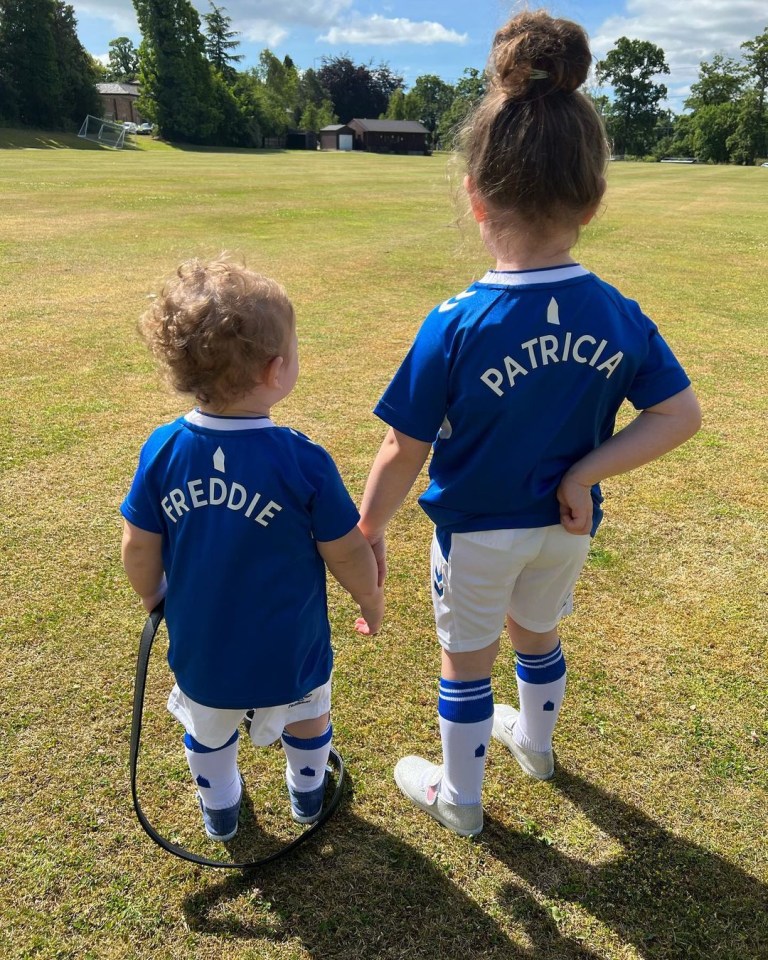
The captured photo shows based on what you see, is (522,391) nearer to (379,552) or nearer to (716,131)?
(379,552)

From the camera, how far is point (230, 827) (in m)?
2.07

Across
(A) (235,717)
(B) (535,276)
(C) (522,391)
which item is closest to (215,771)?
(A) (235,717)

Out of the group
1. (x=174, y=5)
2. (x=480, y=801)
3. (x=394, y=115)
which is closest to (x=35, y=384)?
(x=480, y=801)

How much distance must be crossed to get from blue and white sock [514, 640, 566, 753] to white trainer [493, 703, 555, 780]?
0.09 ft

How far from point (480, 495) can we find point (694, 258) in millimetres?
11177

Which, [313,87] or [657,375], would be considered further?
[313,87]

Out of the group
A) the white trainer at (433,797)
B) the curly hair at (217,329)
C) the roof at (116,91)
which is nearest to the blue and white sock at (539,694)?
the white trainer at (433,797)

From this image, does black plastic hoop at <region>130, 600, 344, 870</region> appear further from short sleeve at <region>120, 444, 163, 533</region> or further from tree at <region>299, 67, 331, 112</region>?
tree at <region>299, 67, 331, 112</region>

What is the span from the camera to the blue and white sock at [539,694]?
6.93 ft

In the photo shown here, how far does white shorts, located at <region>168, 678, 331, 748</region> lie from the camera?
183 cm

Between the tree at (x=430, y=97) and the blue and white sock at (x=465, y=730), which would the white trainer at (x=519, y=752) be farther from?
the tree at (x=430, y=97)

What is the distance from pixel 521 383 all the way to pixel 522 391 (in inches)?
0.7

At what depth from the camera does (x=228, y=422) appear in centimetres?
154

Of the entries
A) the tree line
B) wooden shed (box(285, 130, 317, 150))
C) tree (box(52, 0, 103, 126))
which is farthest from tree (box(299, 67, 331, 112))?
tree (box(52, 0, 103, 126))
